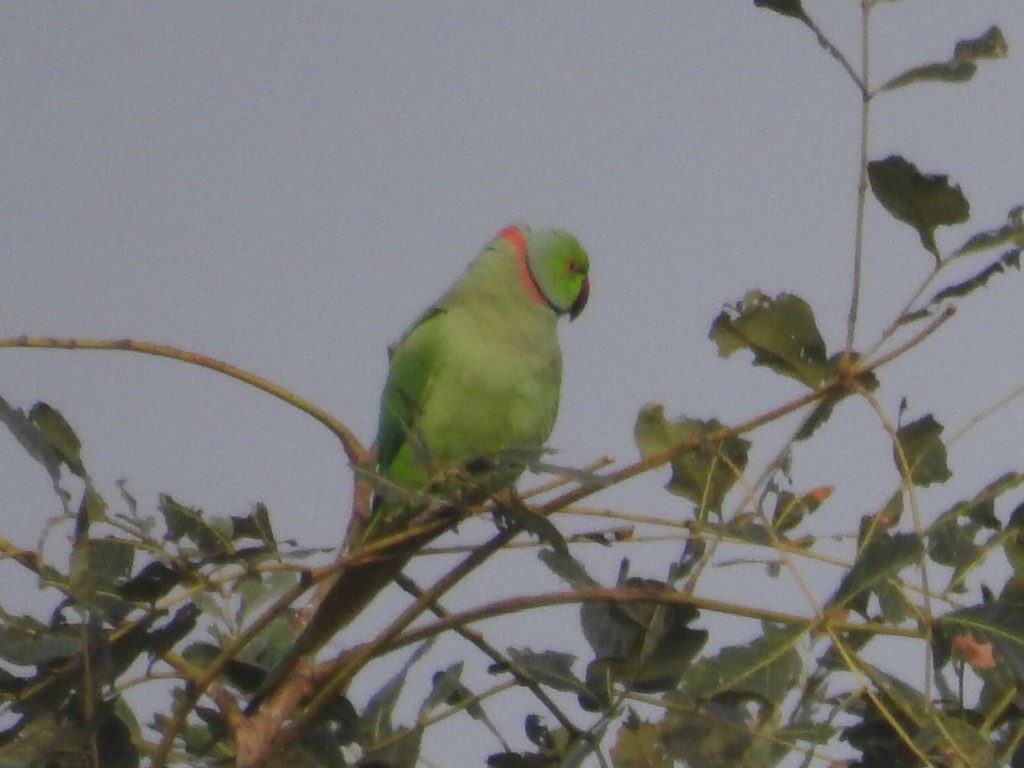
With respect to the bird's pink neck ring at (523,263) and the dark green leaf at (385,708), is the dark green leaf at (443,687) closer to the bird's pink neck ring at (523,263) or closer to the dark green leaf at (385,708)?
the dark green leaf at (385,708)

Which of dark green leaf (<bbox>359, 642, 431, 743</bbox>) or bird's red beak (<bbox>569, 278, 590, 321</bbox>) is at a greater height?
bird's red beak (<bbox>569, 278, 590, 321</bbox>)

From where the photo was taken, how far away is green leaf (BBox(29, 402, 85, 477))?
160cm

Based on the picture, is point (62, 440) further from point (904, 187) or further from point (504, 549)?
point (904, 187)

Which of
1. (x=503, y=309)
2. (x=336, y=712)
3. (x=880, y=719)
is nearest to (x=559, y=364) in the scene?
(x=503, y=309)

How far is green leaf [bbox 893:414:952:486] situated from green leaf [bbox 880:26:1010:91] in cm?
40

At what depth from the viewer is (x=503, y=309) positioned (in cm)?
328

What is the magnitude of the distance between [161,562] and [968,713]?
986mm

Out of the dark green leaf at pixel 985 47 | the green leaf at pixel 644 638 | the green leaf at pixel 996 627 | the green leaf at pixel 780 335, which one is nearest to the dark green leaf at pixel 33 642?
the green leaf at pixel 644 638

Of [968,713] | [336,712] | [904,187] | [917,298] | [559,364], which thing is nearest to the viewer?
[917,298]

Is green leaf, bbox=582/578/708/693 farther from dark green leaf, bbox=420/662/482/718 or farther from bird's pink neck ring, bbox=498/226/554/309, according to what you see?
bird's pink neck ring, bbox=498/226/554/309

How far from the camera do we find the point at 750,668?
1.58 m

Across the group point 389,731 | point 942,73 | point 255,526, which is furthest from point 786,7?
point 389,731

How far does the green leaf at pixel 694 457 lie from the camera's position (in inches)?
71.6

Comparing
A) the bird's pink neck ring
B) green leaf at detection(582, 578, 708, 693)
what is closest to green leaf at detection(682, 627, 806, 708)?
green leaf at detection(582, 578, 708, 693)
